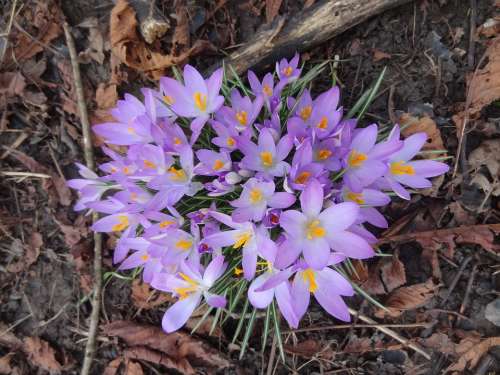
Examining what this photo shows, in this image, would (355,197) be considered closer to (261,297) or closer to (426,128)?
(261,297)

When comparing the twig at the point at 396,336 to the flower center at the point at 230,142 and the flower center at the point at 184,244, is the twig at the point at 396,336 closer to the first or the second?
the flower center at the point at 184,244

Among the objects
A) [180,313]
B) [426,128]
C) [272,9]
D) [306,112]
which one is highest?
[272,9]

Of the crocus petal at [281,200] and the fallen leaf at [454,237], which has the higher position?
the crocus petal at [281,200]

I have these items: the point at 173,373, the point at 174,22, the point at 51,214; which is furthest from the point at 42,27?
the point at 173,373

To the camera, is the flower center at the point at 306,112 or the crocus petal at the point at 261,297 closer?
the crocus petal at the point at 261,297

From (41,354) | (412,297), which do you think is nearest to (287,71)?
(412,297)

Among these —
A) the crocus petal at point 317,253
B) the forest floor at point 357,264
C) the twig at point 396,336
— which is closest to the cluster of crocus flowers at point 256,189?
the crocus petal at point 317,253
